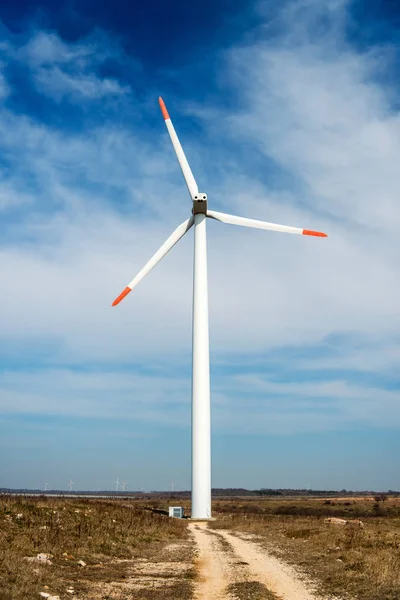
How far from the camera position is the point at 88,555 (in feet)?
83.5

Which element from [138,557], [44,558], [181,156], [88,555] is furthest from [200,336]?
[44,558]

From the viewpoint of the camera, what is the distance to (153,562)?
25453 mm

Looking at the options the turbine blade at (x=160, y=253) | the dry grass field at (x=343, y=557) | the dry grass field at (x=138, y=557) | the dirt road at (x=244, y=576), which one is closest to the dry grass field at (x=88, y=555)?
the dry grass field at (x=138, y=557)

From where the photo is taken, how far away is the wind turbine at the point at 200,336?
57.1 meters

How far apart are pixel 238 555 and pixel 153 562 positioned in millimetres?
4245

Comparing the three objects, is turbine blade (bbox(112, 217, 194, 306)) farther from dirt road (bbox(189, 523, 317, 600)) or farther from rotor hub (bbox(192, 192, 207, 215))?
dirt road (bbox(189, 523, 317, 600))

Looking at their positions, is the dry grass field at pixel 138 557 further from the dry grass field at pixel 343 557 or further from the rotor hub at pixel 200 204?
the rotor hub at pixel 200 204

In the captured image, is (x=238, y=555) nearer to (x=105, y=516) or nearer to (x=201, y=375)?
(x=105, y=516)

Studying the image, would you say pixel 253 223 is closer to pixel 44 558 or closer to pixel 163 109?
pixel 163 109

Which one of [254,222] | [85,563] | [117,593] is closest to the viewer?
[117,593]

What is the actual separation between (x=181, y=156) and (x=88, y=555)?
1943 inches

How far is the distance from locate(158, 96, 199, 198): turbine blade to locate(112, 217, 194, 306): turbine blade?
12.0 ft

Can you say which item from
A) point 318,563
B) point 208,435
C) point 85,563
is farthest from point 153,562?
point 208,435

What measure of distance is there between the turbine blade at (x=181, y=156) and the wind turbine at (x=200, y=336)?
164cm
